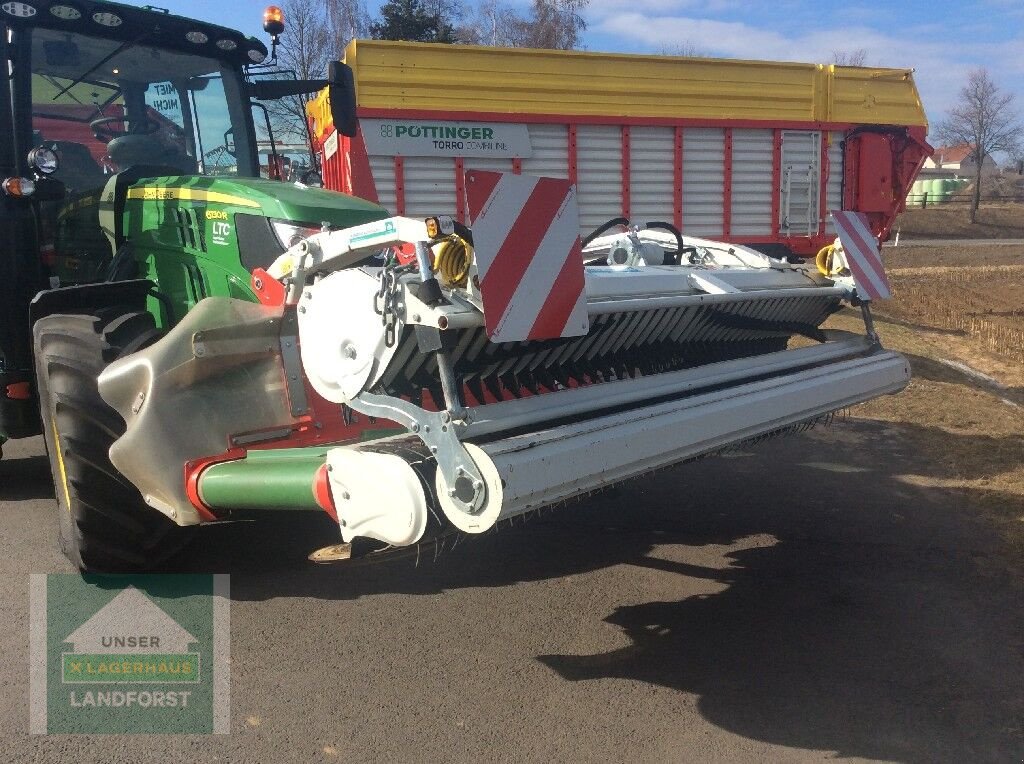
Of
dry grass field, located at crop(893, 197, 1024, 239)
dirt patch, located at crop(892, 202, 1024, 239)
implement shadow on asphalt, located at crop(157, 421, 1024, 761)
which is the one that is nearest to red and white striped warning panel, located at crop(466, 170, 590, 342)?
implement shadow on asphalt, located at crop(157, 421, 1024, 761)

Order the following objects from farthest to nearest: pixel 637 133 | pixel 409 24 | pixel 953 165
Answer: pixel 953 165, pixel 409 24, pixel 637 133

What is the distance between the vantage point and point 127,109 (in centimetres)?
499

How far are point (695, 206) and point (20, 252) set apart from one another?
7115 mm

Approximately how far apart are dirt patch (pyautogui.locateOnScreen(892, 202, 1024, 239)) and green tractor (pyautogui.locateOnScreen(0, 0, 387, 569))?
32292mm

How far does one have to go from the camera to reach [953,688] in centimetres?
327

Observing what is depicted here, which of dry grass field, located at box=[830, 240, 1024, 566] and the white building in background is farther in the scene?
the white building in background

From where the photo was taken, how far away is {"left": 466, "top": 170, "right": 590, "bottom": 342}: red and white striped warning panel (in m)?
2.82

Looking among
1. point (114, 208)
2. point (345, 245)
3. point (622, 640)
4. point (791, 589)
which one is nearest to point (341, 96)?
point (114, 208)

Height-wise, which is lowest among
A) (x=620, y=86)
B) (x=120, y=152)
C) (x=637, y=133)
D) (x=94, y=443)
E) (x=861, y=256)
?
(x=94, y=443)

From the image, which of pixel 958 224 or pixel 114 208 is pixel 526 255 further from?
pixel 958 224

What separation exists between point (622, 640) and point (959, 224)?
128 ft

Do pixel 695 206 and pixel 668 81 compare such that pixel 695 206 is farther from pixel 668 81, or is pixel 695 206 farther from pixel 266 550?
pixel 266 550

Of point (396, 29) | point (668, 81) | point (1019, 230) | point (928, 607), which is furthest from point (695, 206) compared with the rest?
point (1019, 230)

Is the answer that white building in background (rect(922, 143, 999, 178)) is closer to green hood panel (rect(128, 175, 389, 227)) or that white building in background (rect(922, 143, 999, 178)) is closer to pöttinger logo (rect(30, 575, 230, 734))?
green hood panel (rect(128, 175, 389, 227))
